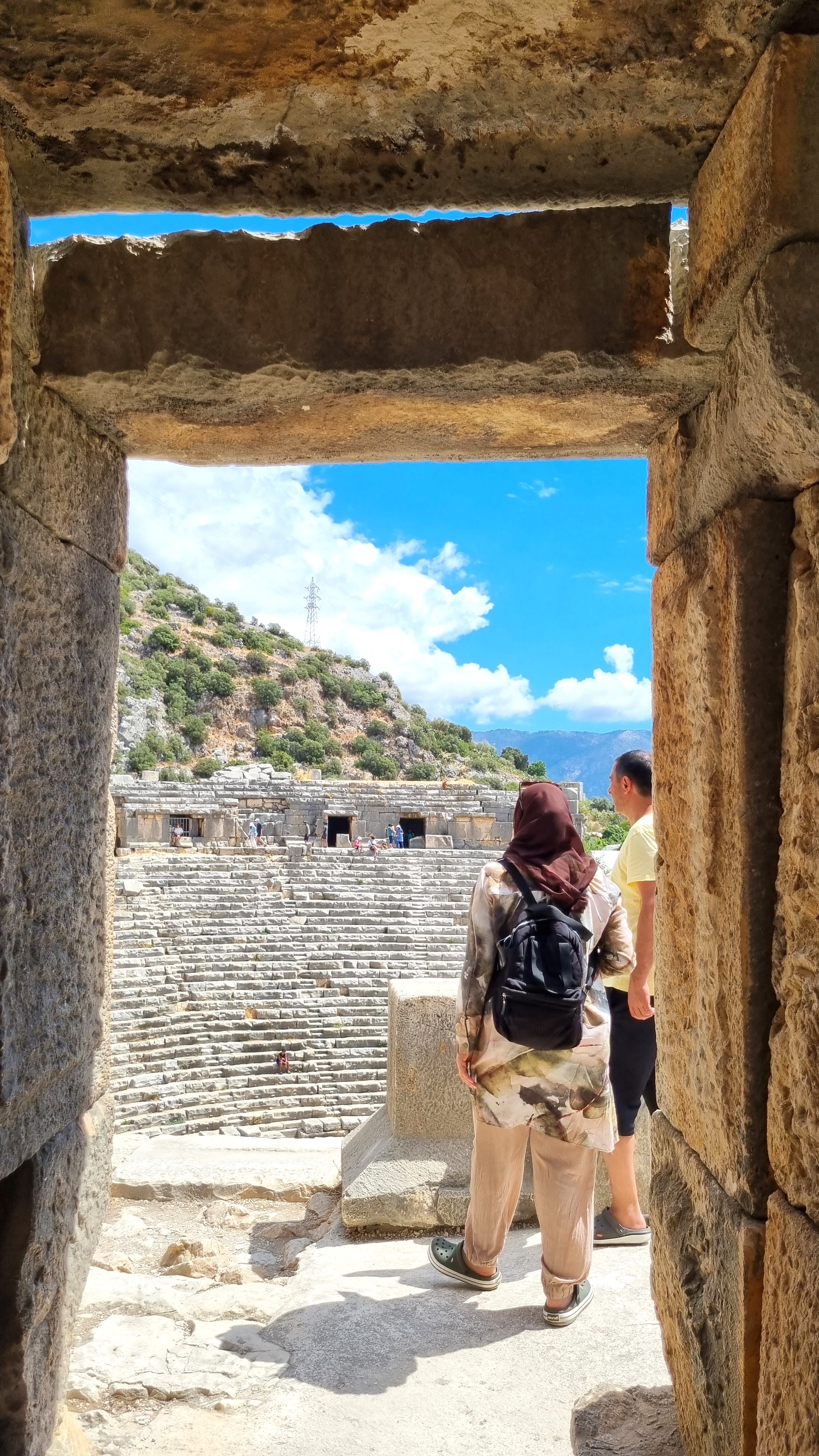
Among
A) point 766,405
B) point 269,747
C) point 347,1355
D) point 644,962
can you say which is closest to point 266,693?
point 269,747

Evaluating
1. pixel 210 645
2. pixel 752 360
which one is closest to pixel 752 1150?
pixel 752 360

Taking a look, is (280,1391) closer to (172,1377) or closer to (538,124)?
(172,1377)

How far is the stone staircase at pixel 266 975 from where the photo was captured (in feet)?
41.8

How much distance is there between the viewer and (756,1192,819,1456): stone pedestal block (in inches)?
55.6

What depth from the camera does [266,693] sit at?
2534 inches

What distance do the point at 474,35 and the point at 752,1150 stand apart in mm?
1928

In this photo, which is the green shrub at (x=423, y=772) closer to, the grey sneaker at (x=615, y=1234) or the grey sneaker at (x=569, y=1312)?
the grey sneaker at (x=615, y=1234)

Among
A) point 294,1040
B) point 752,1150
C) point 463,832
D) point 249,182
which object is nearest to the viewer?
point 752,1150

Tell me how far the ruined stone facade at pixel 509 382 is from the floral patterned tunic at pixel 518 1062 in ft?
2.06

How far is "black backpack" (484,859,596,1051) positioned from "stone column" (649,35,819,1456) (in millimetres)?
537

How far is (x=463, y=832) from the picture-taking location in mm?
29938

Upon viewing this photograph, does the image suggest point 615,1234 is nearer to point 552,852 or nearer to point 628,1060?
point 628,1060

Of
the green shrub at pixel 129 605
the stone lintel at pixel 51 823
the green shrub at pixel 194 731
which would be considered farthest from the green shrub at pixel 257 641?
the stone lintel at pixel 51 823

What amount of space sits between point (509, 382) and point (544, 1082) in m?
1.95
